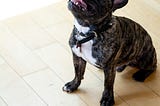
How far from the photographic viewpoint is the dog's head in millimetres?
1554

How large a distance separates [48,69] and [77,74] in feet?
0.88

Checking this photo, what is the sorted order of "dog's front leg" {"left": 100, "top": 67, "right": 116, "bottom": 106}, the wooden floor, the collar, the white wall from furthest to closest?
1. the white wall
2. the wooden floor
3. "dog's front leg" {"left": 100, "top": 67, "right": 116, "bottom": 106}
4. the collar

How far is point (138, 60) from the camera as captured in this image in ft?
6.79

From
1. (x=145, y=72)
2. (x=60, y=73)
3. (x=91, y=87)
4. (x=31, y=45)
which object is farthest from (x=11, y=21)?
(x=145, y=72)

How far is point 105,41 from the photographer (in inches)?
67.3

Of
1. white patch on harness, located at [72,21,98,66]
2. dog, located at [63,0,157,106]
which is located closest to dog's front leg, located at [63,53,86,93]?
dog, located at [63,0,157,106]

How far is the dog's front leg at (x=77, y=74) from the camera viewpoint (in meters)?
1.92

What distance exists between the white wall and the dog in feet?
2.90

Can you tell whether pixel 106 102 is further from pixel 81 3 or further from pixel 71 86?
pixel 81 3

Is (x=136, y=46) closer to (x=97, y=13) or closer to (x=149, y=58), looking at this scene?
(x=149, y=58)

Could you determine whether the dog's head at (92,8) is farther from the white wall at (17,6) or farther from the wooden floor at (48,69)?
the white wall at (17,6)

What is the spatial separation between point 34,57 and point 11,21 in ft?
1.44

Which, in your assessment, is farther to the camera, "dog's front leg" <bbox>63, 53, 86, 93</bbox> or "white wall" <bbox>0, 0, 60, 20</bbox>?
"white wall" <bbox>0, 0, 60, 20</bbox>

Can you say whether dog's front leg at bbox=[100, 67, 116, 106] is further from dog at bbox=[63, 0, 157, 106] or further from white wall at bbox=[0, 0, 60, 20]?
white wall at bbox=[0, 0, 60, 20]
